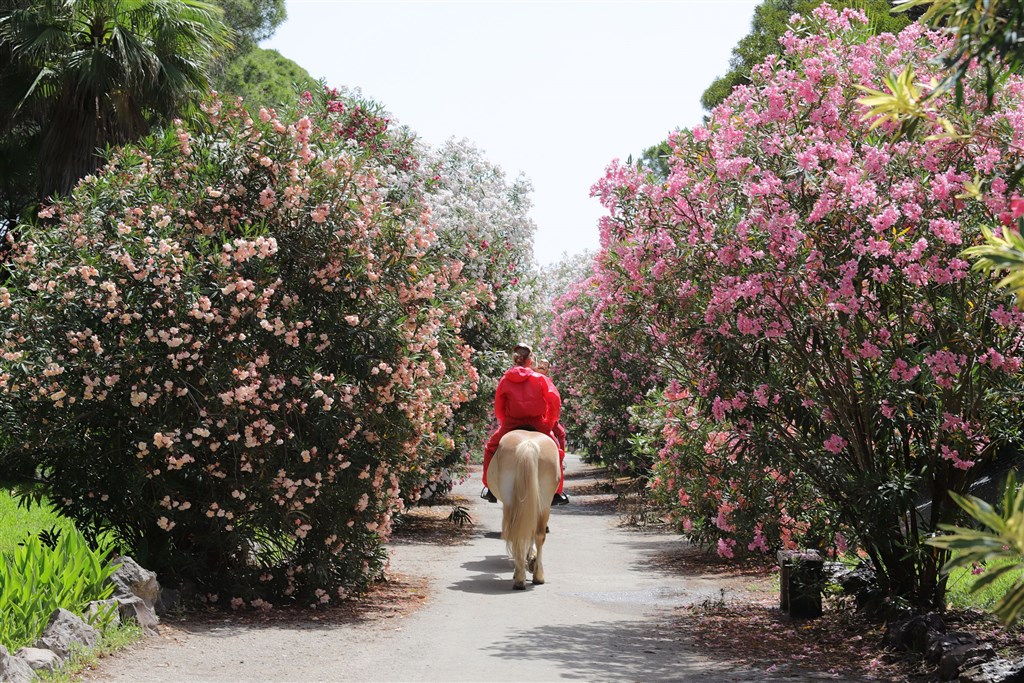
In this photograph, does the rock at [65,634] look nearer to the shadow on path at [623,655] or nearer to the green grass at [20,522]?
the shadow on path at [623,655]

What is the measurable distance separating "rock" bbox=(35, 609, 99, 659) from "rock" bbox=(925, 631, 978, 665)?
547 centimetres

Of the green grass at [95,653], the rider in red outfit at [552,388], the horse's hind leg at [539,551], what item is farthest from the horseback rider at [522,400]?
the green grass at [95,653]

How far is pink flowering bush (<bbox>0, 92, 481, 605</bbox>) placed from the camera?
336 inches

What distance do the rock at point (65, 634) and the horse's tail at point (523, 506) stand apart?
4.68 metres

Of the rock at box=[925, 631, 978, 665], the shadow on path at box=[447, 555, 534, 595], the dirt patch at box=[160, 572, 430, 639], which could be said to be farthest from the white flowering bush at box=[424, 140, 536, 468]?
the rock at box=[925, 631, 978, 665]

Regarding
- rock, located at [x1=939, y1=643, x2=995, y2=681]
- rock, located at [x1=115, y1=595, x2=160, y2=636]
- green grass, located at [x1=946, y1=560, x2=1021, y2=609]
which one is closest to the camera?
rock, located at [x1=939, y1=643, x2=995, y2=681]

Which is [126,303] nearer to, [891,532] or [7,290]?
[7,290]

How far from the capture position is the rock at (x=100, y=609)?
23.8ft

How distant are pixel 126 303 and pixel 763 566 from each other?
8.18m

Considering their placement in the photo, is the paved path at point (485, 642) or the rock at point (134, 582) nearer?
the paved path at point (485, 642)

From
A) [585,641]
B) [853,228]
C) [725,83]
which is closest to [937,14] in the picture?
[853,228]

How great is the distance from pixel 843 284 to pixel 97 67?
1396 cm

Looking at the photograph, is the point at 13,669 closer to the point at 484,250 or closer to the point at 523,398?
the point at 523,398

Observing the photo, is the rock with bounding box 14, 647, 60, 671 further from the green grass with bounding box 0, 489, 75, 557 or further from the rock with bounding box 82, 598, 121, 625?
the green grass with bounding box 0, 489, 75, 557
